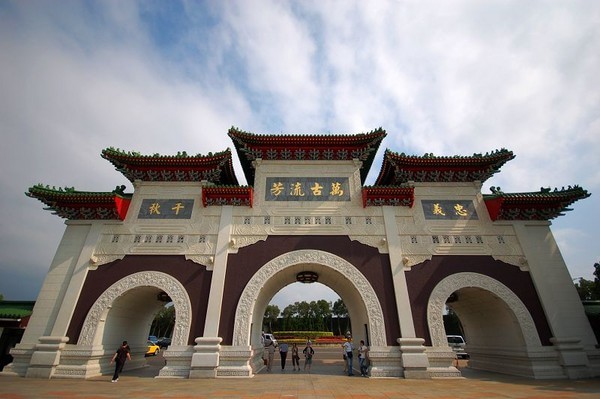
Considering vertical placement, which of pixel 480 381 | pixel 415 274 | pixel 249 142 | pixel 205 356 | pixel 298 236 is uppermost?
pixel 249 142

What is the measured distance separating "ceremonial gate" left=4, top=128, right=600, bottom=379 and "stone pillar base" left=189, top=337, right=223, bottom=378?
0.12 ft

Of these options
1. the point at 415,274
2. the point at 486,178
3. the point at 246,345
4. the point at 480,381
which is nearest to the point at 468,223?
the point at 486,178

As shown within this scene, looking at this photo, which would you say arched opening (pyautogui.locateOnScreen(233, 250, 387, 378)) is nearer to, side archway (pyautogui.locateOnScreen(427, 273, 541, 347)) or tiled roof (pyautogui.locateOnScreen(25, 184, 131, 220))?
side archway (pyautogui.locateOnScreen(427, 273, 541, 347))

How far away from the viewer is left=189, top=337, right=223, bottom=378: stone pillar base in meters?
9.80

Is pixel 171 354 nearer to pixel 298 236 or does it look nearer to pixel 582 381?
pixel 298 236

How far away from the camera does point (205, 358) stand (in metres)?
9.93

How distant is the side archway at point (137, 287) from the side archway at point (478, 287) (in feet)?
A: 30.2

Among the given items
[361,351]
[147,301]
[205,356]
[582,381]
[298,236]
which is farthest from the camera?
[147,301]

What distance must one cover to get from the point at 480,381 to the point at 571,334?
420 cm

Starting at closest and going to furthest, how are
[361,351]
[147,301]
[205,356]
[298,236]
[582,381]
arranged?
[582,381] → [205,356] → [361,351] → [298,236] → [147,301]

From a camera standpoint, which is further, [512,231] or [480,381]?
[512,231]

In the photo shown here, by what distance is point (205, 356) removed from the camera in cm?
995

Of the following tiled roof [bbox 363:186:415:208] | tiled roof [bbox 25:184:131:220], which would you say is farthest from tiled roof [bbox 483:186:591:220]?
tiled roof [bbox 25:184:131:220]

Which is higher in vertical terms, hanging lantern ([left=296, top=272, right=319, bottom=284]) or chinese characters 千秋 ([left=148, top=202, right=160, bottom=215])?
chinese characters 千秋 ([left=148, top=202, right=160, bottom=215])
